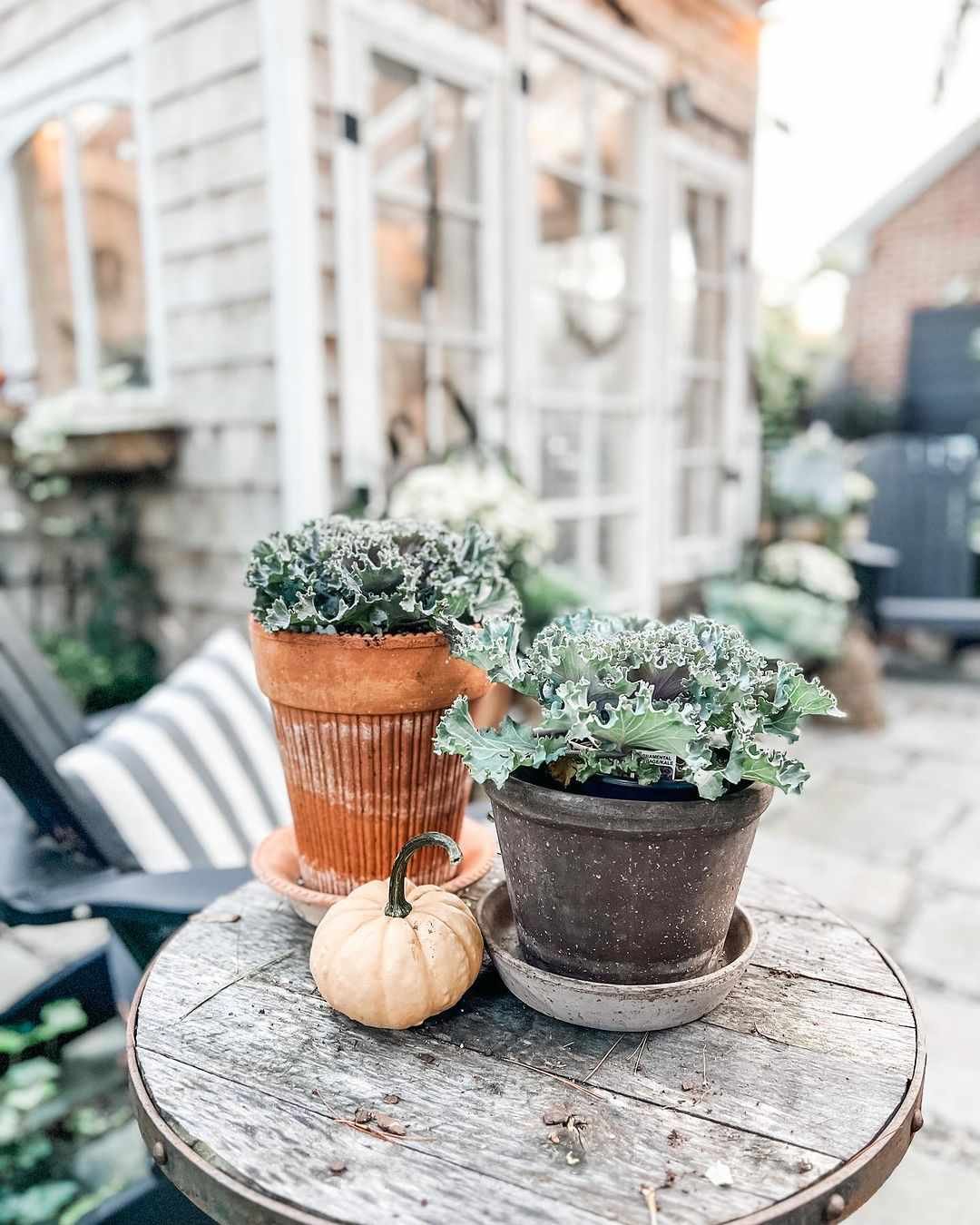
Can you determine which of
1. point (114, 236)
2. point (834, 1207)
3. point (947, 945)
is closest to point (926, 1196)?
point (947, 945)

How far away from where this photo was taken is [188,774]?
1.51 meters

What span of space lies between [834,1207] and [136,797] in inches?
42.5

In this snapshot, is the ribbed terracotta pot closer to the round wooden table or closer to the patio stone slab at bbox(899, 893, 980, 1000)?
the round wooden table

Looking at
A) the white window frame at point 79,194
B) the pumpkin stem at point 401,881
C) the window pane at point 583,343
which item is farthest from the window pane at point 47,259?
the pumpkin stem at point 401,881

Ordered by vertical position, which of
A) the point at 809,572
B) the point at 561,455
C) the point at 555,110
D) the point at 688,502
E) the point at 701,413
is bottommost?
the point at 809,572

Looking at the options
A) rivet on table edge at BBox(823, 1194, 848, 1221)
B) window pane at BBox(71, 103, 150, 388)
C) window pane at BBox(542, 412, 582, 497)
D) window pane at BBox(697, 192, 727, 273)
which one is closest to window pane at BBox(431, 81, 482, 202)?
window pane at BBox(542, 412, 582, 497)

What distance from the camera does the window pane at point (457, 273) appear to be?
3098 mm

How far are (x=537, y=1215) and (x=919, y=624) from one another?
441 cm

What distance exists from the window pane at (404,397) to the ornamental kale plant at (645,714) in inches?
85.7

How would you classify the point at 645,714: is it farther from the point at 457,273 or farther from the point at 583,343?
the point at 583,343

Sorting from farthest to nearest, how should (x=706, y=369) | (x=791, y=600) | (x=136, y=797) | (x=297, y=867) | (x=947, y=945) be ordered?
(x=706, y=369)
(x=791, y=600)
(x=947, y=945)
(x=136, y=797)
(x=297, y=867)

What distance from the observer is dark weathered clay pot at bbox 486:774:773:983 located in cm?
75

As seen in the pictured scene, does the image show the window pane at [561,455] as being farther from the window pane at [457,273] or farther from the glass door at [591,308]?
the window pane at [457,273]

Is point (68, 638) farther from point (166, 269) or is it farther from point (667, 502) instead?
point (667, 502)
